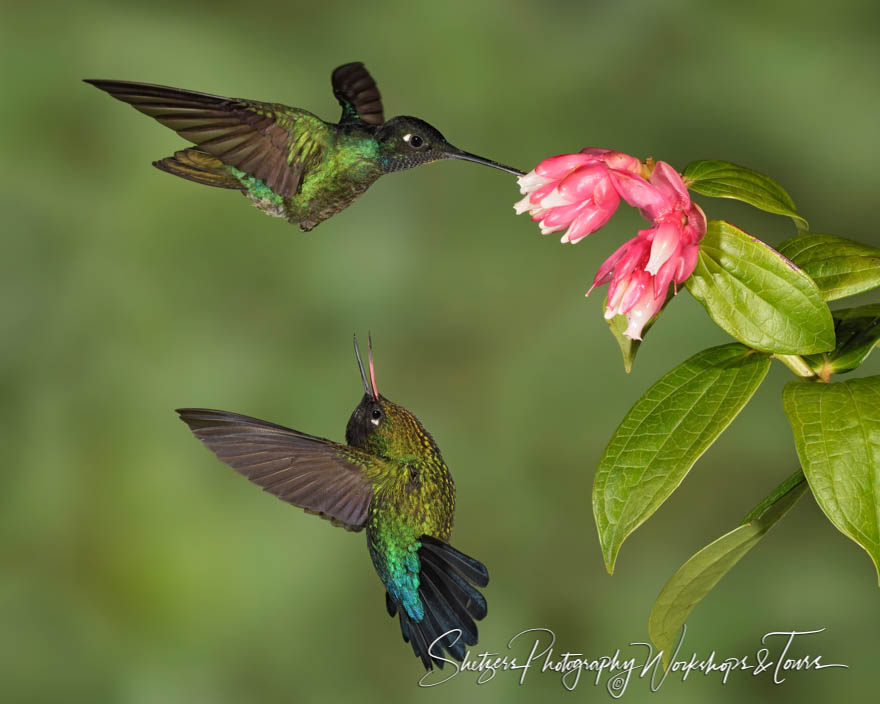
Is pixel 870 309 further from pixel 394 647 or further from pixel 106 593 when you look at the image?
pixel 106 593

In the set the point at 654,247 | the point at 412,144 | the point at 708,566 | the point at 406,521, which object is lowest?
the point at 708,566

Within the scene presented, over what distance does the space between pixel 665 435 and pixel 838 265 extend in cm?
19

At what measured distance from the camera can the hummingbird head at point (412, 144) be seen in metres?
0.63

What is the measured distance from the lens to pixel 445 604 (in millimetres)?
781

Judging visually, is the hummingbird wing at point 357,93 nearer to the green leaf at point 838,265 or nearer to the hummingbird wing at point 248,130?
the hummingbird wing at point 248,130

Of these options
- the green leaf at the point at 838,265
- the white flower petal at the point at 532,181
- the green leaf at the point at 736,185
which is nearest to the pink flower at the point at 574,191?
the white flower petal at the point at 532,181

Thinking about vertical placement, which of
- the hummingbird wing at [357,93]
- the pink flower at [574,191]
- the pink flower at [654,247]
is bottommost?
the pink flower at [654,247]

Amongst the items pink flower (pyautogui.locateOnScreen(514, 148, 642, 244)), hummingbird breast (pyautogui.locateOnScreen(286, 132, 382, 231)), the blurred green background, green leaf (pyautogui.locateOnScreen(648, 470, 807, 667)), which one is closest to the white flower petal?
pink flower (pyautogui.locateOnScreen(514, 148, 642, 244))

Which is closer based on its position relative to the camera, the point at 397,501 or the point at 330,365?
the point at 397,501

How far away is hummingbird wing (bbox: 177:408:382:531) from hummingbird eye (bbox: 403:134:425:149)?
0.21 metres

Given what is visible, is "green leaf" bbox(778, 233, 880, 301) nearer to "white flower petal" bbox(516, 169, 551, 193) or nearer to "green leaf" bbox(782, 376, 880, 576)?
"green leaf" bbox(782, 376, 880, 576)

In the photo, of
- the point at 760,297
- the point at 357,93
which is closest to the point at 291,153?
the point at 357,93

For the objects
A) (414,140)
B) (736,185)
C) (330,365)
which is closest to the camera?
(414,140)

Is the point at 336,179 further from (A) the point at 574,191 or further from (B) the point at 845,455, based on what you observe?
(B) the point at 845,455
